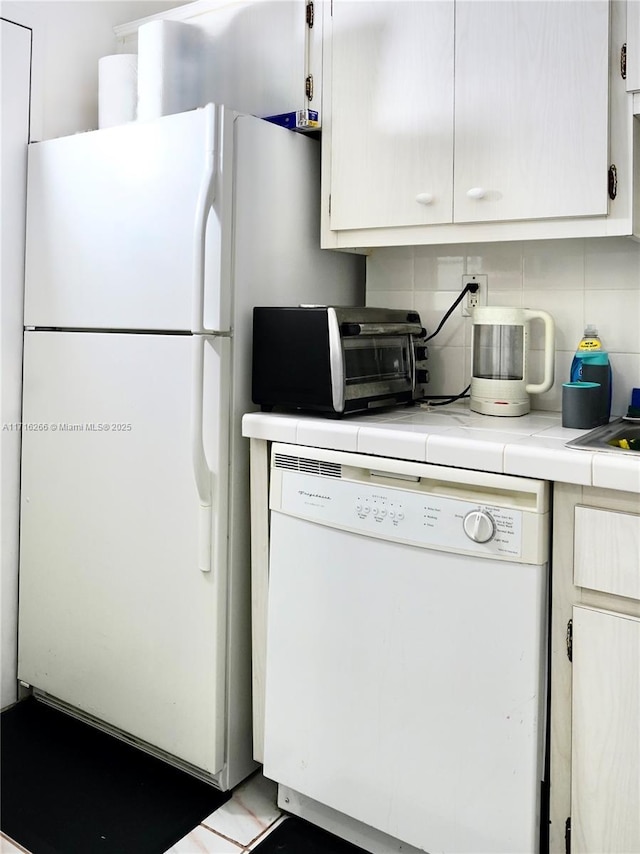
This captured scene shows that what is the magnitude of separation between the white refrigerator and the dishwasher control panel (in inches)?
9.4

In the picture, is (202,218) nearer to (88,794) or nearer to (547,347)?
(547,347)

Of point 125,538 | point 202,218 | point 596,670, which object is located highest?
point 202,218

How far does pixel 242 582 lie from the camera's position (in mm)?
1821

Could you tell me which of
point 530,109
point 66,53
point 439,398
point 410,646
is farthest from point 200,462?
point 66,53

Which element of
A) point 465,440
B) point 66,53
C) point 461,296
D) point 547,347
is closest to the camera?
point 465,440

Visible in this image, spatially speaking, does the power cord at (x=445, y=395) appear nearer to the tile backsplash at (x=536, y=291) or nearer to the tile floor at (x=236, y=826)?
the tile backsplash at (x=536, y=291)

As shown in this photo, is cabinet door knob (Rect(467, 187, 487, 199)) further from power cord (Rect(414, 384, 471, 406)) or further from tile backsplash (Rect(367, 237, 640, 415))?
power cord (Rect(414, 384, 471, 406))

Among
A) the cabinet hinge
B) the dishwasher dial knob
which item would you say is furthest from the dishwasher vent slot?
the cabinet hinge

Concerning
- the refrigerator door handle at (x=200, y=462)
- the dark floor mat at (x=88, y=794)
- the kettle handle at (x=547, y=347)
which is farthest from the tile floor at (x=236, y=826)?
the kettle handle at (x=547, y=347)

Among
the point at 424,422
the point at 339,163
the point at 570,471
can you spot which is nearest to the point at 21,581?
the point at 424,422

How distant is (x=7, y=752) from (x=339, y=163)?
1.83m

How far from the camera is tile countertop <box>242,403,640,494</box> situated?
4.14ft

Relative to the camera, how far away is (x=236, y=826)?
1.73 m

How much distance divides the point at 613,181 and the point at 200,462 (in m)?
1.10
